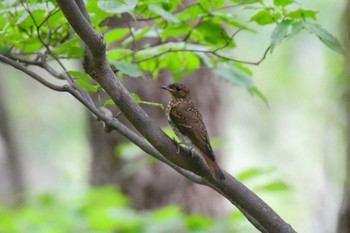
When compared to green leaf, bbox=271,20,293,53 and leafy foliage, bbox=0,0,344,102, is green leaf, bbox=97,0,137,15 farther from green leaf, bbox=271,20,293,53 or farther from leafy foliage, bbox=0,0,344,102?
green leaf, bbox=271,20,293,53

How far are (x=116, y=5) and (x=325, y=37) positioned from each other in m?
0.79

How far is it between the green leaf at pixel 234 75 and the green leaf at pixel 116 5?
0.66 m

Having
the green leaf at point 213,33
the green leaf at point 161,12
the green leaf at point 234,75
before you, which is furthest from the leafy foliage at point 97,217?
the green leaf at point 161,12

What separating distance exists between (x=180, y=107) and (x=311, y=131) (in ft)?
36.9

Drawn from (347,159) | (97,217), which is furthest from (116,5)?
(97,217)

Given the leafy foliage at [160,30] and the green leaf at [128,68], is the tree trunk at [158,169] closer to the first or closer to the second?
the leafy foliage at [160,30]

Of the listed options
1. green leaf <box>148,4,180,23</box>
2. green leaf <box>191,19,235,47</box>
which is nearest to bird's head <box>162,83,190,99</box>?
green leaf <box>191,19,235,47</box>

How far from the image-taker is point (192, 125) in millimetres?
2986

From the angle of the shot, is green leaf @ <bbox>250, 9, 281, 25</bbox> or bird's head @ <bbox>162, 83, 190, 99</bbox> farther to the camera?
bird's head @ <bbox>162, 83, 190, 99</bbox>

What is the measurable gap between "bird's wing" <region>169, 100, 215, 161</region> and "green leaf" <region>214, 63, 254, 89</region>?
0.80 feet

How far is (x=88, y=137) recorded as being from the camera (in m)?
6.84

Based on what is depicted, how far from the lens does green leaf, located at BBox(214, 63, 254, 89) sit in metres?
2.96

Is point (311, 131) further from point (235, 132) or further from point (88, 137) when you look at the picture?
point (88, 137)

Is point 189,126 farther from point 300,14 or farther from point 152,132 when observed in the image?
point 152,132
